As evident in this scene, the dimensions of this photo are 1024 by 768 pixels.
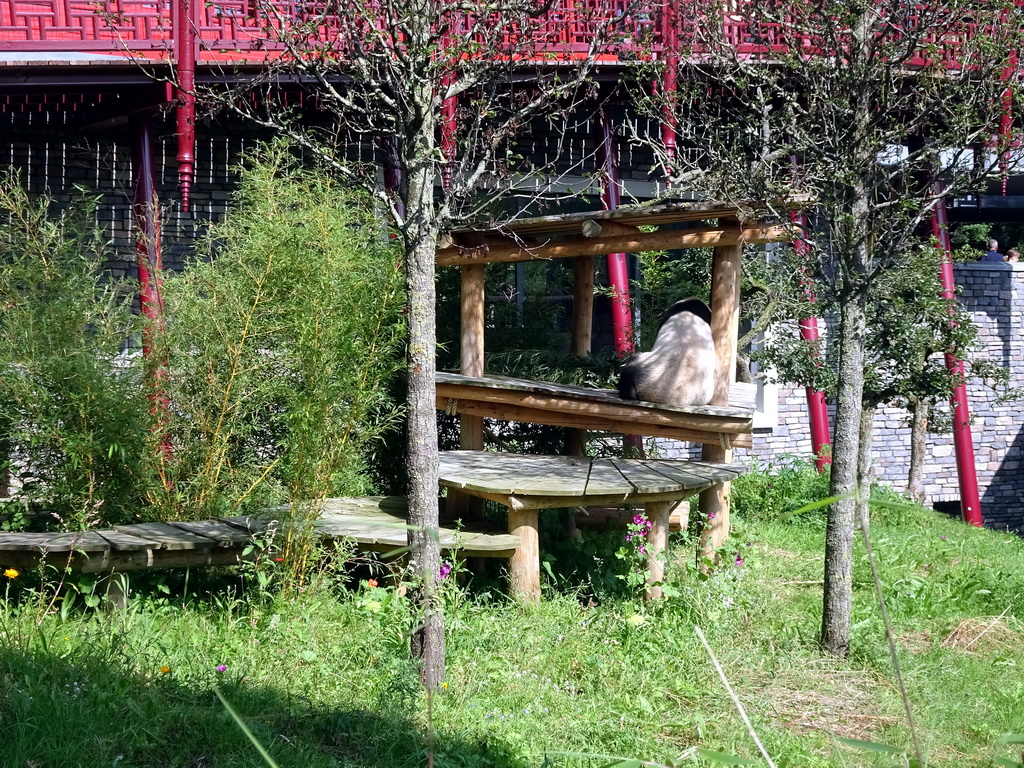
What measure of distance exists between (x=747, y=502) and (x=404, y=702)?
254 inches

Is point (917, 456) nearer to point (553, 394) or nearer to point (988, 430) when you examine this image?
point (988, 430)

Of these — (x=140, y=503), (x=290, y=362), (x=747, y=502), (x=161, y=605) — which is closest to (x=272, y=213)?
(x=290, y=362)

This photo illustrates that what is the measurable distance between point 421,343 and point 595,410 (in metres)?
2.39

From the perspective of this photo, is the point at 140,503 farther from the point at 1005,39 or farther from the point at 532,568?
the point at 1005,39

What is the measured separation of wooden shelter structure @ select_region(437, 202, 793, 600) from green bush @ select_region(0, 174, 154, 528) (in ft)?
5.77

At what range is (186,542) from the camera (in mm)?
4844

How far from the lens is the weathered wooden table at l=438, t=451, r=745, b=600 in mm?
5469

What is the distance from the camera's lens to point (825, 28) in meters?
5.07

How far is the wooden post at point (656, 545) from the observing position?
566 cm

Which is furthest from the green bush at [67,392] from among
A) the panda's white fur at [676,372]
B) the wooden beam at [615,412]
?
the panda's white fur at [676,372]

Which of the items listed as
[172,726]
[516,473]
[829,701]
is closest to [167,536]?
[172,726]

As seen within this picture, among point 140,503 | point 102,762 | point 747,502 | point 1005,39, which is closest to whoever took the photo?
point 102,762

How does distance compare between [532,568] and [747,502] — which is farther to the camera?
[747,502]

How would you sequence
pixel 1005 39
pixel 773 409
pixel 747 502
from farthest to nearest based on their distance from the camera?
1. pixel 773 409
2. pixel 747 502
3. pixel 1005 39
